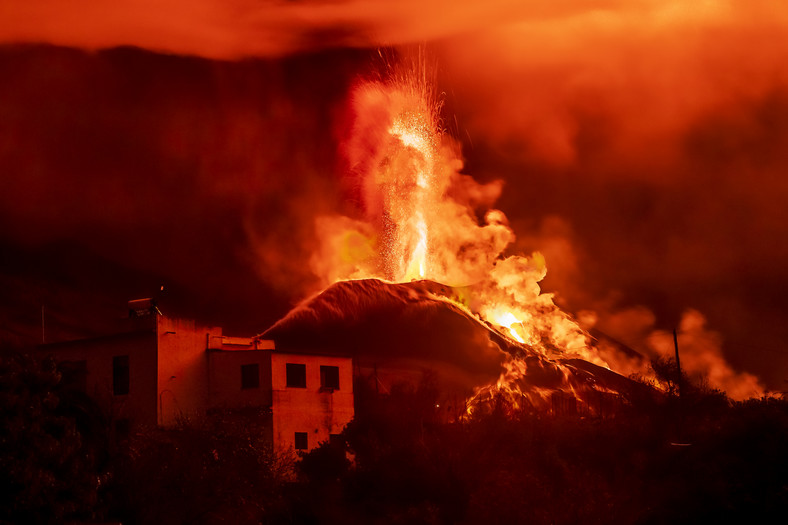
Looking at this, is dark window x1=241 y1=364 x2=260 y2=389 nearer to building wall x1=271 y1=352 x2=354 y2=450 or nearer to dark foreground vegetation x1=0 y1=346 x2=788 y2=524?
building wall x1=271 y1=352 x2=354 y2=450

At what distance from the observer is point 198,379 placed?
76312mm

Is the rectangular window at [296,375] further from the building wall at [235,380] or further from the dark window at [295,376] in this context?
the building wall at [235,380]

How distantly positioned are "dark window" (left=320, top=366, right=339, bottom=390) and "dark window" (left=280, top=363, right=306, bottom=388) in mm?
2010

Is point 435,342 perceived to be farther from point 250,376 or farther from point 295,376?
point 250,376

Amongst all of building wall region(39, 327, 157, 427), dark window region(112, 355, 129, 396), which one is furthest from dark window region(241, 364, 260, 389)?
dark window region(112, 355, 129, 396)

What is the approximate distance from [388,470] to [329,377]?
22054mm

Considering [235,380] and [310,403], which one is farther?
[310,403]

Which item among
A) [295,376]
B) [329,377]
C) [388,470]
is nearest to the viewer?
[388,470]

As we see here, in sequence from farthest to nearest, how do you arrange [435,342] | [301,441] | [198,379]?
[435,342] → [198,379] → [301,441]

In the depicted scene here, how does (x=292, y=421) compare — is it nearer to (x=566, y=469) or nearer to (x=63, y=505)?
(x=566, y=469)

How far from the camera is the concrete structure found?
241ft

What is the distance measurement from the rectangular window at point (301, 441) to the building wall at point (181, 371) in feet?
20.0

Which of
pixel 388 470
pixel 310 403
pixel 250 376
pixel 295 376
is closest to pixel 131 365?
pixel 250 376

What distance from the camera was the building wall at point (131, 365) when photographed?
240 feet
